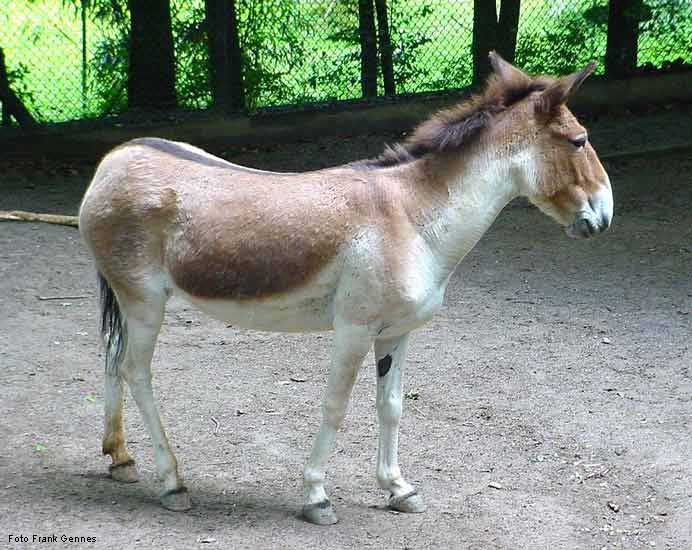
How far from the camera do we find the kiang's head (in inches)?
163

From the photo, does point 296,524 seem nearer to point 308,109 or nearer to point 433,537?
point 433,537

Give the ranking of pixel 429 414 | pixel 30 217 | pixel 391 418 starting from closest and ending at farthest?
pixel 391 418
pixel 429 414
pixel 30 217

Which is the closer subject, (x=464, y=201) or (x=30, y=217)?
(x=464, y=201)

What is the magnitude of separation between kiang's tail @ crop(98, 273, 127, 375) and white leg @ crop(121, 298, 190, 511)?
14 centimetres

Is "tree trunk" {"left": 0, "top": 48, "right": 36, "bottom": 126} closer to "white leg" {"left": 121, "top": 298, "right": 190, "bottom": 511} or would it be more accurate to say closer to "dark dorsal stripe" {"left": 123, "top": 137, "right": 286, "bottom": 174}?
"dark dorsal stripe" {"left": 123, "top": 137, "right": 286, "bottom": 174}

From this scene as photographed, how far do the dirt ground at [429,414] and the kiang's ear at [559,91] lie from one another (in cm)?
184

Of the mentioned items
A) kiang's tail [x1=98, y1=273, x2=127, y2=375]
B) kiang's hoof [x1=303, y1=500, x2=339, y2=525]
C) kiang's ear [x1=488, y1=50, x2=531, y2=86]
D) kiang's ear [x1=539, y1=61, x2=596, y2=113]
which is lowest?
kiang's hoof [x1=303, y1=500, x2=339, y2=525]

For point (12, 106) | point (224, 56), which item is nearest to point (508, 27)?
point (224, 56)

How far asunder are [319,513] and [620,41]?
872cm

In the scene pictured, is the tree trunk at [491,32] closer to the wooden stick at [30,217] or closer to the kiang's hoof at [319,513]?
the wooden stick at [30,217]

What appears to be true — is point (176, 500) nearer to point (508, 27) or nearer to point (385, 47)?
point (385, 47)

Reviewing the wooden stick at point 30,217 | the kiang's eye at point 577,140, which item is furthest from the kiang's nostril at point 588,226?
the wooden stick at point 30,217

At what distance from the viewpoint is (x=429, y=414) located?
566 cm

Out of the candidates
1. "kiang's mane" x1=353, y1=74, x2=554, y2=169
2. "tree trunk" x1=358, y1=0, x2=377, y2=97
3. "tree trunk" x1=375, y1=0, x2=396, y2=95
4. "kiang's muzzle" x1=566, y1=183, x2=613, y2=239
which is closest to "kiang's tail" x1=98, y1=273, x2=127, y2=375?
"kiang's mane" x1=353, y1=74, x2=554, y2=169
